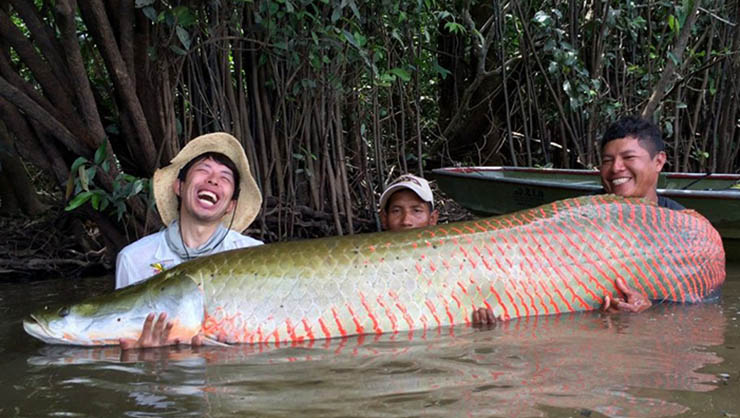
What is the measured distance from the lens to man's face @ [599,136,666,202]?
3473mm

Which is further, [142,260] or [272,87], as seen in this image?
[272,87]

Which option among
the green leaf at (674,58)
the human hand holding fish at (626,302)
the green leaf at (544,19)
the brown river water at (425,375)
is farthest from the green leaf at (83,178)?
the green leaf at (544,19)

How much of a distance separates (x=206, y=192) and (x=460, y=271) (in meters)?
1.21

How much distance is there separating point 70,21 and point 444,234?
2337mm

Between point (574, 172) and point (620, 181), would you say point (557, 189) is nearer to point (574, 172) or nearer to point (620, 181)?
point (574, 172)

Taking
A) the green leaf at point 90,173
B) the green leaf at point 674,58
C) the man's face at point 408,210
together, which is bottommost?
the man's face at point 408,210

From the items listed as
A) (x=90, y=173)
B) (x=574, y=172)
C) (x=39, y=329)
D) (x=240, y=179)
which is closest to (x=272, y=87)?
(x=90, y=173)

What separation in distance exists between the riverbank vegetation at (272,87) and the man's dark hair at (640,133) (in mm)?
1395

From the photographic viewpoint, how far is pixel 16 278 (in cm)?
479

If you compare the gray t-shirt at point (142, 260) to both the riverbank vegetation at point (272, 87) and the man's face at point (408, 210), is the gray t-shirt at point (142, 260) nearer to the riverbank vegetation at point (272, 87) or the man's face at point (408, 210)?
the riverbank vegetation at point (272, 87)

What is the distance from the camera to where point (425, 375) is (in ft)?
7.00

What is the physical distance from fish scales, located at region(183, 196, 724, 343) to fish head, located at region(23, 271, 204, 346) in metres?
0.08

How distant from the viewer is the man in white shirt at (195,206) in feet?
10.1

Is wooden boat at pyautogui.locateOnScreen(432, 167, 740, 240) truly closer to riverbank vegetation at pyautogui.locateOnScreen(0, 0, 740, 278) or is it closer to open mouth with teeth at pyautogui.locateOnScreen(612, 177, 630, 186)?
riverbank vegetation at pyautogui.locateOnScreen(0, 0, 740, 278)
